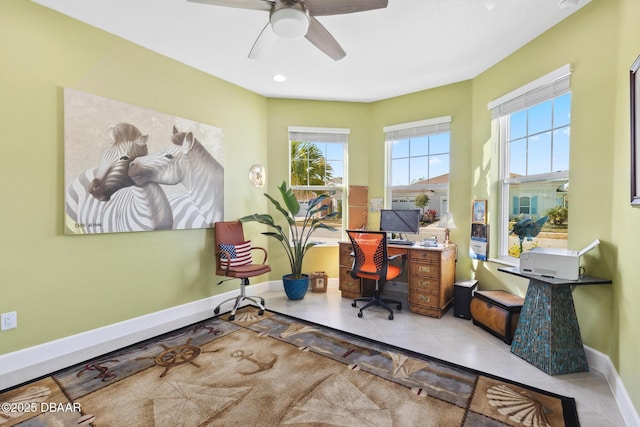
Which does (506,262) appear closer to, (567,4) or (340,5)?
(567,4)

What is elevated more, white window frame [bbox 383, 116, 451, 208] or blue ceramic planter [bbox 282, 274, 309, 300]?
white window frame [bbox 383, 116, 451, 208]

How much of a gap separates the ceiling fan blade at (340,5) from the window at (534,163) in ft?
6.08

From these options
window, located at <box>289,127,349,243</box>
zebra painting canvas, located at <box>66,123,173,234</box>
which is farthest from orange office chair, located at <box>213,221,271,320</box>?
window, located at <box>289,127,349,243</box>

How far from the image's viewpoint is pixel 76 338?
2582 mm

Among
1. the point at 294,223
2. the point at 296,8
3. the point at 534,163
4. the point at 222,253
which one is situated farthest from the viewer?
the point at 294,223

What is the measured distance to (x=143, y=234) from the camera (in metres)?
3.07

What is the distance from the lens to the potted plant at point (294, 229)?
396 cm

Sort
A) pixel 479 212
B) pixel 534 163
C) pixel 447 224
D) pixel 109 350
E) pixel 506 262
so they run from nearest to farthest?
pixel 109 350
pixel 534 163
pixel 506 262
pixel 479 212
pixel 447 224

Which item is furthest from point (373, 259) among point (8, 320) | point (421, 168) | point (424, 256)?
point (8, 320)

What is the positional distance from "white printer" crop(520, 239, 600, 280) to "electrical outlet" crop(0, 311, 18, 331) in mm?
3972

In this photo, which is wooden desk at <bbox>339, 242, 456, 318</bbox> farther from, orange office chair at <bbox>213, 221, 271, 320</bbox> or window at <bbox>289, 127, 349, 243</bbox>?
orange office chair at <bbox>213, 221, 271, 320</bbox>

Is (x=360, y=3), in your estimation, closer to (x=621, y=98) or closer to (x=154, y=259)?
(x=621, y=98)

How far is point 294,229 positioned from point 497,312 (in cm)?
275

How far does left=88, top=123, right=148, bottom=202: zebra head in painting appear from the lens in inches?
107
